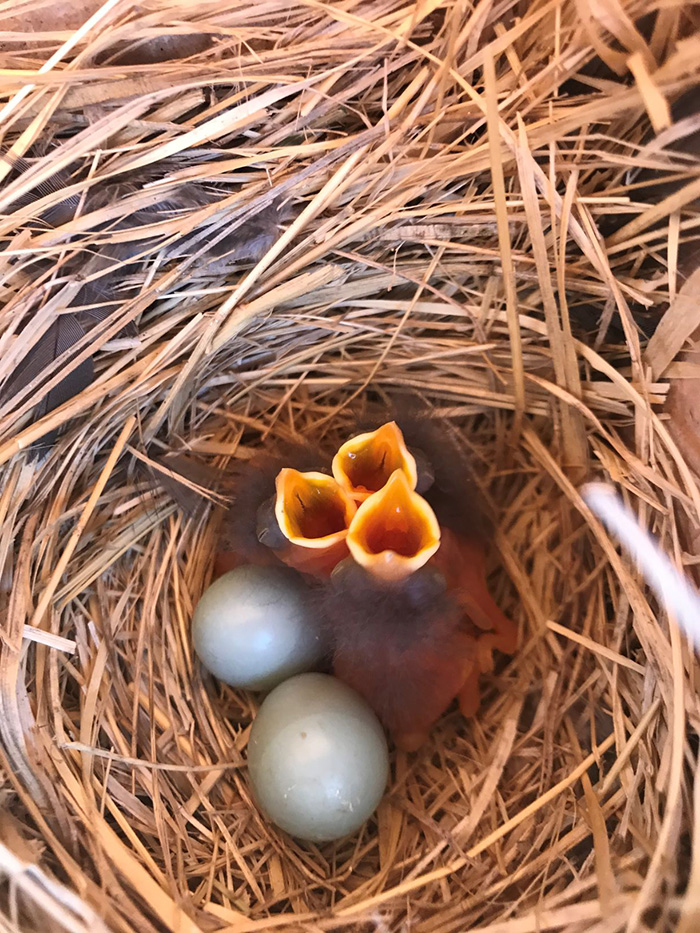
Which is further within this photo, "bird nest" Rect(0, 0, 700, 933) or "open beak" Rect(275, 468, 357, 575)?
"open beak" Rect(275, 468, 357, 575)

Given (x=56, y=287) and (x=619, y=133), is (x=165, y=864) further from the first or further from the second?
(x=619, y=133)

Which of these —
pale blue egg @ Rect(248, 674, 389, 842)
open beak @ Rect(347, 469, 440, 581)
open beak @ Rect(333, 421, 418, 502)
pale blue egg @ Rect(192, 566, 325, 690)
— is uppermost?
open beak @ Rect(333, 421, 418, 502)

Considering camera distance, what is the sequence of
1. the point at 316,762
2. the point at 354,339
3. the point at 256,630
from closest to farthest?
the point at 316,762, the point at 256,630, the point at 354,339

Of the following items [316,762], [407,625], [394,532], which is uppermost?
[394,532]

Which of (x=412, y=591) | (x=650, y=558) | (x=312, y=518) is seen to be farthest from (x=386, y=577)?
(x=650, y=558)

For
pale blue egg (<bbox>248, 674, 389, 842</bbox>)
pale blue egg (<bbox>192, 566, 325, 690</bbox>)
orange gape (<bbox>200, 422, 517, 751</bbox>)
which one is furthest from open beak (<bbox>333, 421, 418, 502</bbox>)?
pale blue egg (<bbox>248, 674, 389, 842</bbox>)

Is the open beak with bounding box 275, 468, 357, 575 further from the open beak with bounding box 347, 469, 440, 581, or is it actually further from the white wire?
the white wire

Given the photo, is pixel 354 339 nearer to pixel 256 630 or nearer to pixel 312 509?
pixel 312 509
